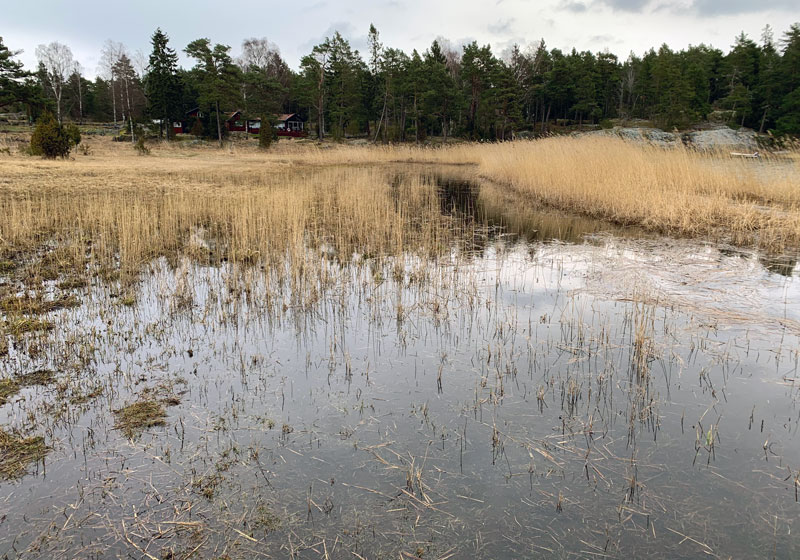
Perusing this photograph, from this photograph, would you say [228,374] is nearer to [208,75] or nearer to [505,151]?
[505,151]

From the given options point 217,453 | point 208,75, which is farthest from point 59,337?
point 208,75

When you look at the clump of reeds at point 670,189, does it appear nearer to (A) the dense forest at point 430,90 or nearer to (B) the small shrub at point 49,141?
(B) the small shrub at point 49,141

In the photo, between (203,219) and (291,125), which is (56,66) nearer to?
(291,125)

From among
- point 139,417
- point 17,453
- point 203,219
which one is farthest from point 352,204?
point 17,453

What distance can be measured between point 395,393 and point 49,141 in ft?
88.0

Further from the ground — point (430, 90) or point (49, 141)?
point (430, 90)

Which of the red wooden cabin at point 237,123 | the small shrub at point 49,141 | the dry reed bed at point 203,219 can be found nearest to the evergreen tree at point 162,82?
the red wooden cabin at point 237,123

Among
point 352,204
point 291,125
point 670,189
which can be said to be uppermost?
point 291,125

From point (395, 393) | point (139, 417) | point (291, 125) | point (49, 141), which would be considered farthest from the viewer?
point (291, 125)

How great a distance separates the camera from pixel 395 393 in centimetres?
468

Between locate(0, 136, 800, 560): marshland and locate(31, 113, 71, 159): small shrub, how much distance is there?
16755mm

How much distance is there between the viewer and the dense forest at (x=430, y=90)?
48.8 meters

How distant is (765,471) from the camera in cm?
353

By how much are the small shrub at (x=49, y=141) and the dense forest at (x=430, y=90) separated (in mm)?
18392
